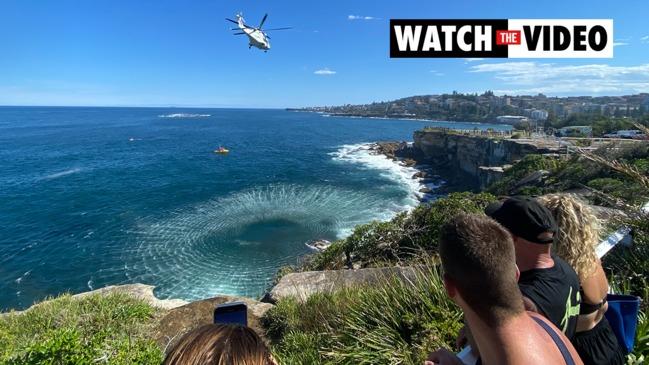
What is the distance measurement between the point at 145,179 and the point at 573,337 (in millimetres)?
46578

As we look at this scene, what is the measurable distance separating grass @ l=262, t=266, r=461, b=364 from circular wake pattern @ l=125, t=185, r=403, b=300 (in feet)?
46.6

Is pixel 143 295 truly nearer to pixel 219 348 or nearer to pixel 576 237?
pixel 219 348

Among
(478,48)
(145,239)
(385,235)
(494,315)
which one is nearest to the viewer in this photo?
(494,315)

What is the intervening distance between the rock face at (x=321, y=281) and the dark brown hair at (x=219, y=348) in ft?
16.7

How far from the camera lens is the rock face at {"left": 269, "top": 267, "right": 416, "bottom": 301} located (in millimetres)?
6763

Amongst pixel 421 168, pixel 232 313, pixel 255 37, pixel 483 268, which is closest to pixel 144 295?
pixel 232 313

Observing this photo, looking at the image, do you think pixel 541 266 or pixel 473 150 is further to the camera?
pixel 473 150

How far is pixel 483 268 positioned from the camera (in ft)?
4.67

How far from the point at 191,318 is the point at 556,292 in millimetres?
6451

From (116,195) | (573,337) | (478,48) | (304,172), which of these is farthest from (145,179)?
(573,337)

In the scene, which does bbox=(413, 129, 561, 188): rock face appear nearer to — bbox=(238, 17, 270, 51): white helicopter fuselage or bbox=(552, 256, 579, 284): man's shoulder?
bbox=(238, 17, 270, 51): white helicopter fuselage

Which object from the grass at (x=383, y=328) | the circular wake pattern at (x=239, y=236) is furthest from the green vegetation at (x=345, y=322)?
the circular wake pattern at (x=239, y=236)

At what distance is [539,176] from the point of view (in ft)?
85.3

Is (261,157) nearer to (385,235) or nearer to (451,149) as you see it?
(451,149)
